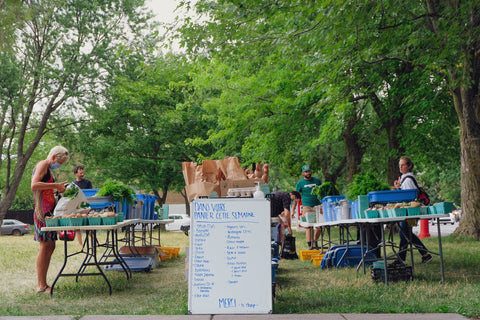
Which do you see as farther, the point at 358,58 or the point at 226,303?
the point at 358,58

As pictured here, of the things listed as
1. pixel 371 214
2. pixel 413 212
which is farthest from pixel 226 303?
pixel 413 212

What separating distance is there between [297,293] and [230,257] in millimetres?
1481

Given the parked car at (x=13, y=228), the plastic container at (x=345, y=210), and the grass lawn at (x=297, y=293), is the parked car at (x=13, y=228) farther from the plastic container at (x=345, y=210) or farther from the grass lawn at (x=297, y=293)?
the plastic container at (x=345, y=210)

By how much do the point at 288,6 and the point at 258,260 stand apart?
5.65 m

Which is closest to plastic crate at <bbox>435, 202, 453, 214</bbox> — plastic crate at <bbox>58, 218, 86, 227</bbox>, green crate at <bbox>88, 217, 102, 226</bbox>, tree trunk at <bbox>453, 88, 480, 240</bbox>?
green crate at <bbox>88, 217, 102, 226</bbox>

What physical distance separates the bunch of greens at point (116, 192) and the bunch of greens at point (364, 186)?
3.55m

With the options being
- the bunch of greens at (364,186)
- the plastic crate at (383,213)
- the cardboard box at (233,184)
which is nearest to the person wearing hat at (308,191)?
the bunch of greens at (364,186)

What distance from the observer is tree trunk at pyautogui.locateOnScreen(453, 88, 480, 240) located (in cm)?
1344

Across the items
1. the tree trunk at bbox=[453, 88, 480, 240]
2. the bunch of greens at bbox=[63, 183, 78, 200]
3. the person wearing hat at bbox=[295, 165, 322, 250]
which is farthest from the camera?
the tree trunk at bbox=[453, 88, 480, 240]

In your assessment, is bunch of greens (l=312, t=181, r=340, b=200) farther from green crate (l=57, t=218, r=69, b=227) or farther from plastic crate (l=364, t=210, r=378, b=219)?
green crate (l=57, t=218, r=69, b=227)

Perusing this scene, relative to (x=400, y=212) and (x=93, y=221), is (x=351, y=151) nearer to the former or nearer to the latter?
(x=400, y=212)

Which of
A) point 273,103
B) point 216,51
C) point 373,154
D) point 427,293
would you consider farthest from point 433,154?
point 427,293

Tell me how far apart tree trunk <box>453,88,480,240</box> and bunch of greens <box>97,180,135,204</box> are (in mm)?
9115

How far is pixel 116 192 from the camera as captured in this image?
8.29m
